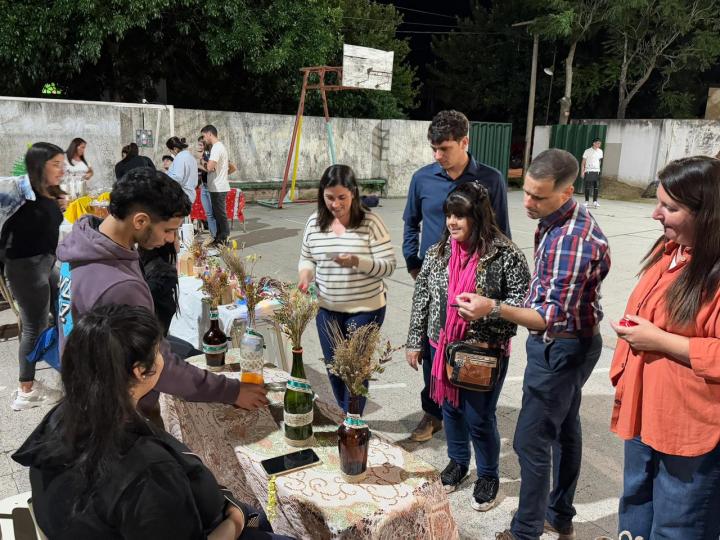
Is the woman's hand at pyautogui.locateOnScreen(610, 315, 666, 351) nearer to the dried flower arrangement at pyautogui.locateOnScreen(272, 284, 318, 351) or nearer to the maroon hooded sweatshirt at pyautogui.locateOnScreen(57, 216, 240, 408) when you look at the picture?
the dried flower arrangement at pyautogui.locateOnScreen(272, 284, 318, 351)

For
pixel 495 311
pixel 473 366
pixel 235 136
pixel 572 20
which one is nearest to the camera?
pixel 495 311

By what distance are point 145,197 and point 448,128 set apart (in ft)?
6.13

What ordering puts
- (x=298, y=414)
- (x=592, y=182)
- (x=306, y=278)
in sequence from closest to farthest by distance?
1. (x=298, y=414)
2. (x=306, y=278)
3. (x=592, y=182)

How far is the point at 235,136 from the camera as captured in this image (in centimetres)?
1372

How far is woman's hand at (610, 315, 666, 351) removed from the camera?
1915 mm

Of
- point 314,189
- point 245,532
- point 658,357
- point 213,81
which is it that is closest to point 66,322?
point 245,532

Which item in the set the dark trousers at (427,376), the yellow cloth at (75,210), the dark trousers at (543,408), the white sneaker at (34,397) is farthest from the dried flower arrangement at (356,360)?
the yellow cloth at (75,210)

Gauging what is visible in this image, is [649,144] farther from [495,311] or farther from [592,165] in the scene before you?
[495,311]

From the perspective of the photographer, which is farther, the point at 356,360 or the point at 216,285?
the point at 216,285

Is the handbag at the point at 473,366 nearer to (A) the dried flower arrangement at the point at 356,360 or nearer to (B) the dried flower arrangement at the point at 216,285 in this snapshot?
(A) the dried flower arrangement at the point at 356,360

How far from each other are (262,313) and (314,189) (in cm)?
1147

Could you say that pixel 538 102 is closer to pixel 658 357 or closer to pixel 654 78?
pixel 654 78

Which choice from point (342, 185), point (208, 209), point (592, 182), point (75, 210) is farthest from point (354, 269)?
point (592, 182)

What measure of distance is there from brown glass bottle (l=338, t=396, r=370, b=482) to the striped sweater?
4.61ft
